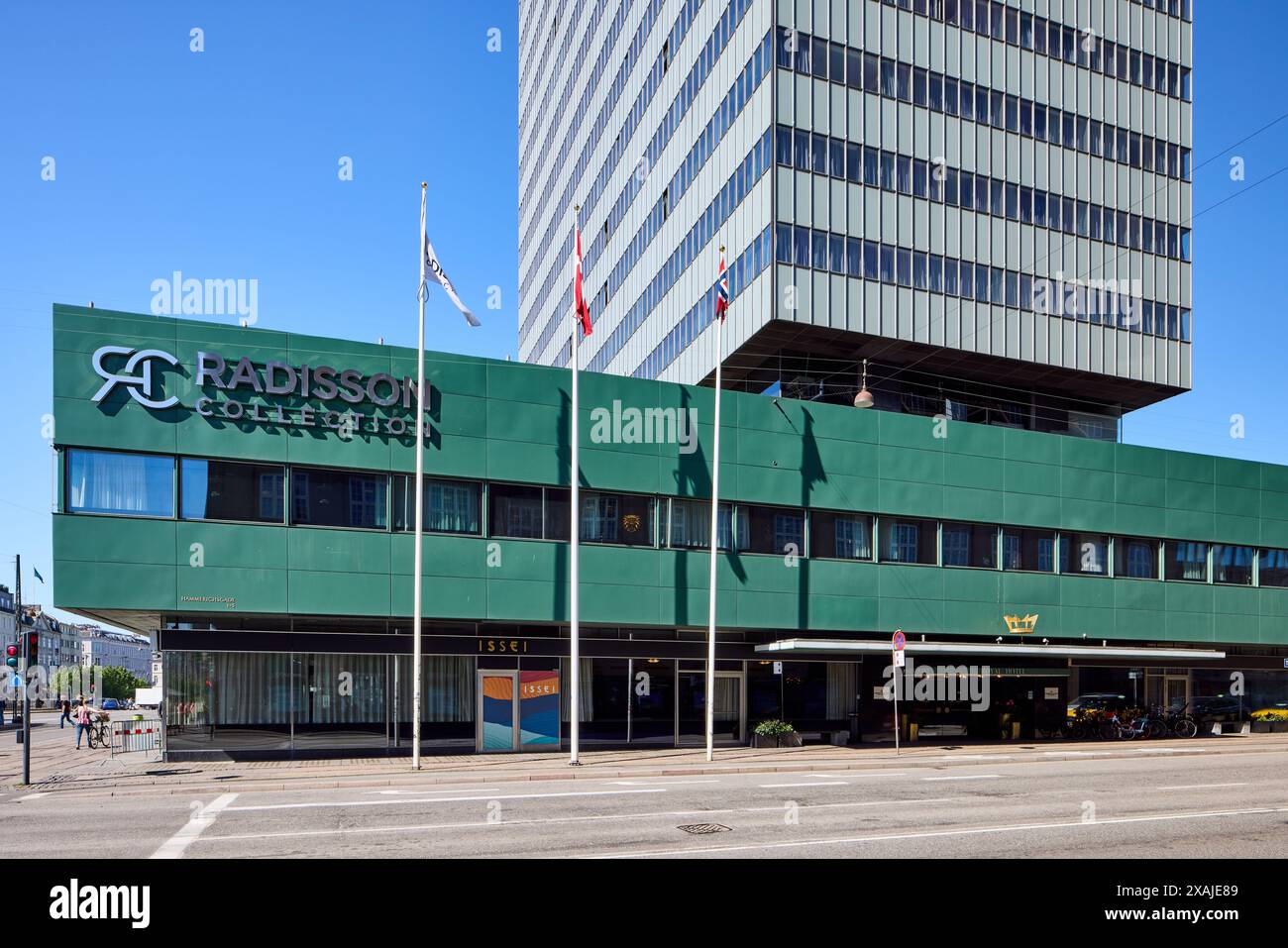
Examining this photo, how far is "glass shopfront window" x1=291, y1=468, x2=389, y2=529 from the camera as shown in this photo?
27250mm

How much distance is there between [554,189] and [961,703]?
5125 cm

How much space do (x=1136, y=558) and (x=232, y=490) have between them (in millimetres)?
32248

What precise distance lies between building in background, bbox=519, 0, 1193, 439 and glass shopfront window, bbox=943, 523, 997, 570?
734 cm

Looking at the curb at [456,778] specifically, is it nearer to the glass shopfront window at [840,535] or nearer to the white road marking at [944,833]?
Result: the glass shopfront window at [840,535]

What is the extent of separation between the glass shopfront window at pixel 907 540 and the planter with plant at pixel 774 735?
6.63 metres

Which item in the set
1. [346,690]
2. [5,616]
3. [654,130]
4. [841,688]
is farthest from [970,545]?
[5,616]

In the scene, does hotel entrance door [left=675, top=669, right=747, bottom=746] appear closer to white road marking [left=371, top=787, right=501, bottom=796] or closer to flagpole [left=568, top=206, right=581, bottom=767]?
flagpole [left=568, top=206, right=581, bottom=767]

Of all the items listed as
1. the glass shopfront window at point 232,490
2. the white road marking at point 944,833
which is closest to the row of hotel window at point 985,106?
the glass shopfront window at point 232,490

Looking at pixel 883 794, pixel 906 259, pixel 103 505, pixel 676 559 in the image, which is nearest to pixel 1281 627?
pixel 906 259
